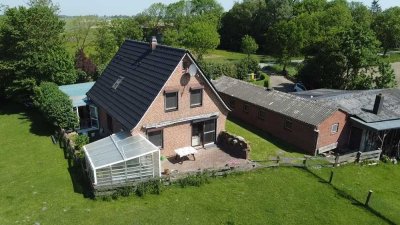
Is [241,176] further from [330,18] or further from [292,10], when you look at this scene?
[292,10]

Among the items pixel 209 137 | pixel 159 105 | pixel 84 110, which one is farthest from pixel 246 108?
pixel 84 110

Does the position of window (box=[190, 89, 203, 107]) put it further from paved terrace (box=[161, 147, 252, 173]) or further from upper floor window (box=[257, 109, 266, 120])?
upper floor window (box=[257, 109, 266, 120])

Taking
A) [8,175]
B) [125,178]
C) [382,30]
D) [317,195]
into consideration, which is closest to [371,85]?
[317,195]

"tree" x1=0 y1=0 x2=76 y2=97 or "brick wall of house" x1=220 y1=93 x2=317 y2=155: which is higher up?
"tree" x1=0 y1=0 x2=76 y2=97

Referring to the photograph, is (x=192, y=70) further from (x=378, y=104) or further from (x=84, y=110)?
(x=378, y=104)

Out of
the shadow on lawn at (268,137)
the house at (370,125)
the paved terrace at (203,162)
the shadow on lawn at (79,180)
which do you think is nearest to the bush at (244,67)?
the shadow on lawn at (268,137)

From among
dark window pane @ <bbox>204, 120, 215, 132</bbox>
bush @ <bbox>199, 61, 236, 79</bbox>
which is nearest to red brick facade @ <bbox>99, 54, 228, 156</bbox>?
dark window pane @ <bbox>204, 120, 215, 132</bbox>

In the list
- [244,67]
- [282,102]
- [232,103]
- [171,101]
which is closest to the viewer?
[171,101]
